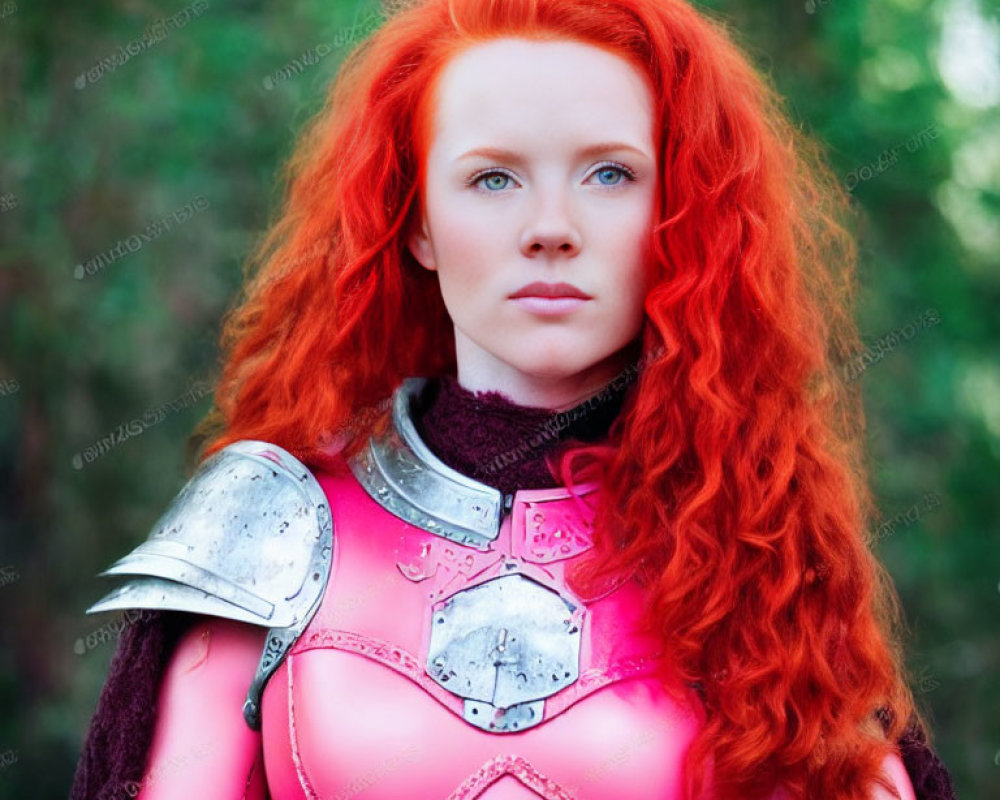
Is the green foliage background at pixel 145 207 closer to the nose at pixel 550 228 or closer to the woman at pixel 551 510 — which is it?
the woman at pixel 551 510

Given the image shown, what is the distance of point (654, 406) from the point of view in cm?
185

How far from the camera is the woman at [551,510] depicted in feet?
5.61

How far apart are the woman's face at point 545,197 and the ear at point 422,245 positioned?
0.11 m

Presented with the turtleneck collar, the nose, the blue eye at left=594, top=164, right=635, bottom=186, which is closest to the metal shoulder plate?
the turtleneck collar

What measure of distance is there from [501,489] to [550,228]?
34 centimetres

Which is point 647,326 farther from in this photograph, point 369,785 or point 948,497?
A: point 948,497

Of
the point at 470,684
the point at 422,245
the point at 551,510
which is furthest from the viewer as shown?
the point at 422,245

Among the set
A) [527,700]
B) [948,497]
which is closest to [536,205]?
[527,700]

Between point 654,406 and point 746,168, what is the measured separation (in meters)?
0.34

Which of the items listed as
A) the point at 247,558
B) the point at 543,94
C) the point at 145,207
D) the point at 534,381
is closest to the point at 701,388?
the point at 534,381

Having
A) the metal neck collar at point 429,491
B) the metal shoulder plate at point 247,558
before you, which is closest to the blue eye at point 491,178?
the metal neck collar at point 429,491

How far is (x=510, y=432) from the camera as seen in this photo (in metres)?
1.87

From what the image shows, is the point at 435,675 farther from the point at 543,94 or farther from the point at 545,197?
the point at 543,94

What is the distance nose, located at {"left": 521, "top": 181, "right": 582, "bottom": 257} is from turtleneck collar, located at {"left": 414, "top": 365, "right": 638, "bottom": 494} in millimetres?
230
